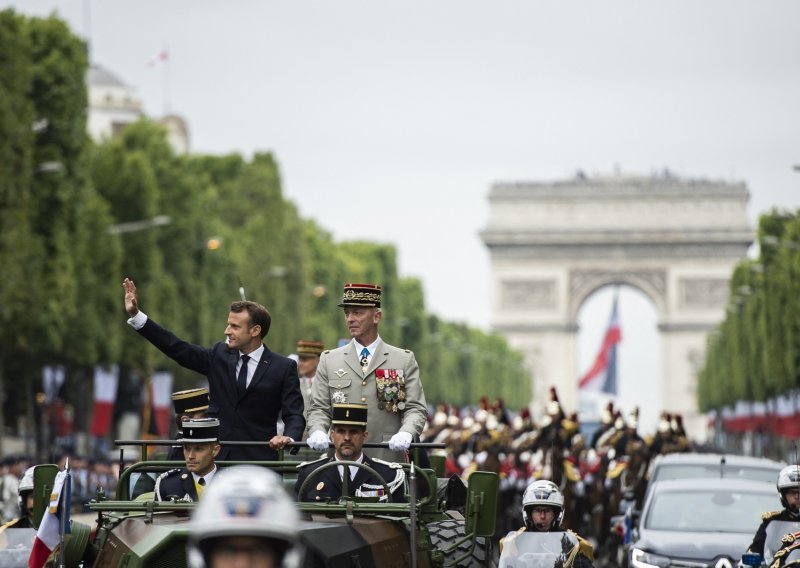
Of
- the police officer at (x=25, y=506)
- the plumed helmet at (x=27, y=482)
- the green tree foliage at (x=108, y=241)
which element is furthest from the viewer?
the green tree foliage at (x=108, y=241)

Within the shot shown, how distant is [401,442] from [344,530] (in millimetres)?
1412

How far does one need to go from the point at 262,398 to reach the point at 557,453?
11207 millimetres

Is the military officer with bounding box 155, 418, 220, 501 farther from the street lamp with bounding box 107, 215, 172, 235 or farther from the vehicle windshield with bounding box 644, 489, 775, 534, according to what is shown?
the street lamp with bounding box 107, 215, 172, 235

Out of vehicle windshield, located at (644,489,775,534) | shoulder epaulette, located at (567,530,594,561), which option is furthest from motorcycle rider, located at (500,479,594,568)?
vehicle windshield, located at (644,489,775,534)

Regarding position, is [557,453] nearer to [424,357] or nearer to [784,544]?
[784,544]

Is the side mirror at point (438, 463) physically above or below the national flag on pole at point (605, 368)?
below

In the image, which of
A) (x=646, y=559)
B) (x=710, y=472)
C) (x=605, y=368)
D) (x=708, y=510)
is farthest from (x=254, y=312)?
(x=605, y=368)

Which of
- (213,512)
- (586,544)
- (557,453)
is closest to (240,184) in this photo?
(557,453)

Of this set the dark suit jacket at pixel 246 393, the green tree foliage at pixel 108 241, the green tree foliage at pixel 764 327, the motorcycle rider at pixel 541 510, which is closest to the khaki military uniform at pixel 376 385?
the dark suit jacket at pixel 246 393

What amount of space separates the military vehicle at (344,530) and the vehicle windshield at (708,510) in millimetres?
4444

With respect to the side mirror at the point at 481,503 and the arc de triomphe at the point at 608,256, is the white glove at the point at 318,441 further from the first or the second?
the arc de triomphe at the point at 608,256

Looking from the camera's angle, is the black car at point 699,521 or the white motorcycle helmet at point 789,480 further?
the black car at point 699,521

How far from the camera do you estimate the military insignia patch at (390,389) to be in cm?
942

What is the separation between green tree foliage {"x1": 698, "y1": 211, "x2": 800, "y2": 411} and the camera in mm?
52562
